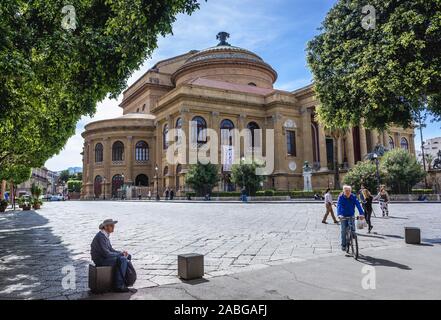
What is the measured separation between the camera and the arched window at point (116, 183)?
50.0 metres

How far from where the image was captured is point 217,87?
44062mm

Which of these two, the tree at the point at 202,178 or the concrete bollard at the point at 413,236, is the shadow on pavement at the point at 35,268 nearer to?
the concrete bollard at the point at 413,236

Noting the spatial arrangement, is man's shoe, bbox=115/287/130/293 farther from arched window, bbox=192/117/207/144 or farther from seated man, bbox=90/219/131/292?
arched window, bbox=192/117/207/144

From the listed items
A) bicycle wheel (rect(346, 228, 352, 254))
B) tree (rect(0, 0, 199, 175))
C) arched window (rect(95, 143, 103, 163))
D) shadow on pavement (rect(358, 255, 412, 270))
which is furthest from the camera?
arched window (rect(95, 143, 103, 163))

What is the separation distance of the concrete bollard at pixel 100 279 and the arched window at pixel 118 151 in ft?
155

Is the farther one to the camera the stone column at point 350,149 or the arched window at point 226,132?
the stone column at point 350,149

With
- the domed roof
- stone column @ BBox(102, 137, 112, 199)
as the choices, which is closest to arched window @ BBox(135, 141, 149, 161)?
stone column @ BBox(102, 137, 112, 199)

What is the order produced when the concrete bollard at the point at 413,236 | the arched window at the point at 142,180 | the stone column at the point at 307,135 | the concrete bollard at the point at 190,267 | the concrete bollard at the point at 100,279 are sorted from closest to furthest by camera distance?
the concrete bollard at the point at 100,279, the concrete bollard at the point at 190,267, the concrete bollard at the point at 413,236, the stone column at the point at 307,135, the arched window at the point at 142,180

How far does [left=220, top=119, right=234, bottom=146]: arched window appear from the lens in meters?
43.0

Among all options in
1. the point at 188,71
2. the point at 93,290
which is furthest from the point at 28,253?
the point at 188,71

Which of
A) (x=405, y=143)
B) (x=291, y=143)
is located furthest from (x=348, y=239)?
(x=405, y=143)

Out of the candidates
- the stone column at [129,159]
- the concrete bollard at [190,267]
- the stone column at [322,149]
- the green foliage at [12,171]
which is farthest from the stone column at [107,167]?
the concrete bollard at [190,267]

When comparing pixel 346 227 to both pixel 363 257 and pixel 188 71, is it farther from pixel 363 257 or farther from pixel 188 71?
pixel 188 71

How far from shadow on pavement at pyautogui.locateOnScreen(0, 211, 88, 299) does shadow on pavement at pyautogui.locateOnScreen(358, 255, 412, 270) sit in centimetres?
472
